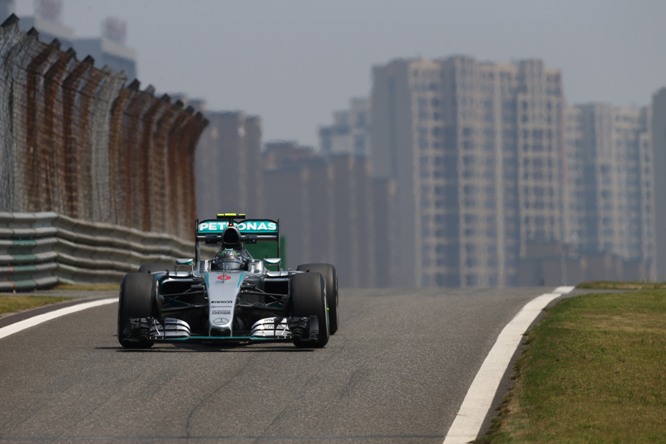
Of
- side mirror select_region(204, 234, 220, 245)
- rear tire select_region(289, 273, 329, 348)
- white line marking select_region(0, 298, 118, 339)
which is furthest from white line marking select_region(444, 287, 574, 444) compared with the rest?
white line marking select_region(0, 298, 118, 339)

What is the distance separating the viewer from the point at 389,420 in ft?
34.8

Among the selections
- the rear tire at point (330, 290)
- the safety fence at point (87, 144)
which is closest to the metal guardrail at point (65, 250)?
the safety fence at point (87, 144)

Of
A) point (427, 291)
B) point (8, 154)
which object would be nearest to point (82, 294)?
point (8, 154)

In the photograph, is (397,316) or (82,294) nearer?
(397,316)

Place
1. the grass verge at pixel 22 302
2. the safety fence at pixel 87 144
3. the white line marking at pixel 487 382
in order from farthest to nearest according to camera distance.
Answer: the safety fence at pixel 87 144 → the grass verge at pixel 22 302 → the white line marking at pixel 487 382

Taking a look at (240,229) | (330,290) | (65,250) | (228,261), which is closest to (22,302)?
(240,229)

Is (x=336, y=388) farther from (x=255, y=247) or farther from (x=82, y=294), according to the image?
(x=255, y=247)

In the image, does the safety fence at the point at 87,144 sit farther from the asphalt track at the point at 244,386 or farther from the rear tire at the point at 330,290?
the rear tire at the point at 330,290

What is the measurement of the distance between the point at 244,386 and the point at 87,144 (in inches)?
651

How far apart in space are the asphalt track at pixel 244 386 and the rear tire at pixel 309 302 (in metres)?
0.18

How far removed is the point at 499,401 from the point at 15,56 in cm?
1324

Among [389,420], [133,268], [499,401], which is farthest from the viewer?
[133,268]

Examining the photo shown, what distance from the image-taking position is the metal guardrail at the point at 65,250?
22.2 meters

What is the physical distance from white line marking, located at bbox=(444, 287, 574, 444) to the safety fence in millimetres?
8979
